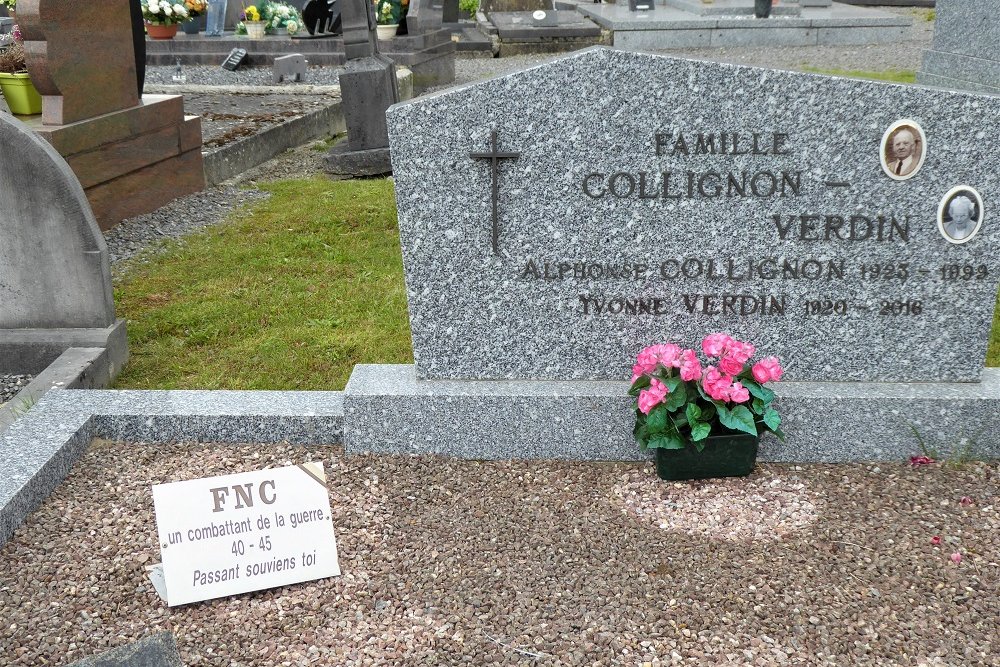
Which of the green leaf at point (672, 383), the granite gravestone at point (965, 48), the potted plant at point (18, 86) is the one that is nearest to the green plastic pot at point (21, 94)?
the potted plant at point (18, 86)

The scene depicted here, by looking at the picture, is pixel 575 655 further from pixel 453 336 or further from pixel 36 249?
pixel 36 249

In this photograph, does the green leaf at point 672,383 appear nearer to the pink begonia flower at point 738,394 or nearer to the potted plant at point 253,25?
the pink begonia flower at point 738,394

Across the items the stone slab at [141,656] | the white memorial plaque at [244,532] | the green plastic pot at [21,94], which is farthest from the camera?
the green plastic pot at [21,94]

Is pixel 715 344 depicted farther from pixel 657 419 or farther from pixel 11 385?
pixel 11 385

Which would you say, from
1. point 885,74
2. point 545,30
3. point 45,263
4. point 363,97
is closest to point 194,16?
point 545,30

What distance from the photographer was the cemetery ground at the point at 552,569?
2.43 meters

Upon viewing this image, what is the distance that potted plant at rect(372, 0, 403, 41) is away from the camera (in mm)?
13160

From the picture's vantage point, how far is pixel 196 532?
8.57ft

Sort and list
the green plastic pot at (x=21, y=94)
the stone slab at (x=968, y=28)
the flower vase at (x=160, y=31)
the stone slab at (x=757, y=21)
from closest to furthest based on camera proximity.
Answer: the green plastic pot at (x=21, y=94), the stone slab at (x=968, y=28), the flower vase at (x=160, y=31), the stone slab at (x=757, y=21)

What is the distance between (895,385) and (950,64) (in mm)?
6653

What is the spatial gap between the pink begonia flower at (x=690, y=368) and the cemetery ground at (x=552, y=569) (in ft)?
1.22

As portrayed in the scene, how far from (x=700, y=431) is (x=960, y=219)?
1.11 meters

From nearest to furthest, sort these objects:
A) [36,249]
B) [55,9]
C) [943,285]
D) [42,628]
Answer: [42,628], [943,285], [36,249], [55,9]

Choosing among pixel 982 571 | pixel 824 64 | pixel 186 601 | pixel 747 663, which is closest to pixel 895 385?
pixel 982 571
